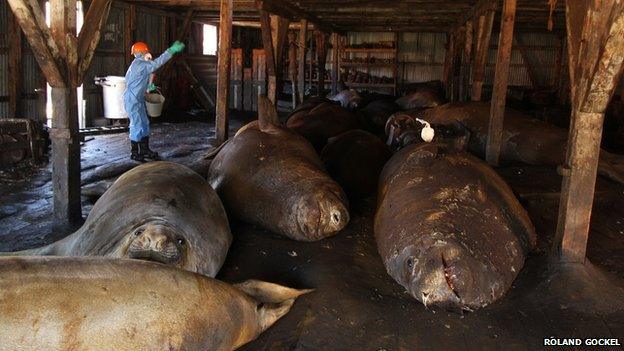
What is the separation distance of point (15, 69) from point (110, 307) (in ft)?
31.9

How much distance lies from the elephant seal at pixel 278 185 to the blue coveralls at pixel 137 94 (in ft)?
12.4

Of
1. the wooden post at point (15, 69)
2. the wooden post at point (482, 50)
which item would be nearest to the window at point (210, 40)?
the wooden post at point (15, 69)

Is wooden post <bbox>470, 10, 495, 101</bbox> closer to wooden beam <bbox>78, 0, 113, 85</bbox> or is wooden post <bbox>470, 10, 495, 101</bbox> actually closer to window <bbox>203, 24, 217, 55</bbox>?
wooden beam <bbox>78, 0, 113, 85</bbox>

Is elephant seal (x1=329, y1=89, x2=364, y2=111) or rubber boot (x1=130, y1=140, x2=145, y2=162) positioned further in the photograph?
elephant seal (x1=329, y1=89, x2=364, y2=111)

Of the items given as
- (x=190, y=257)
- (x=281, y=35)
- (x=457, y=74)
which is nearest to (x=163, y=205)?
(x=190, y=257)

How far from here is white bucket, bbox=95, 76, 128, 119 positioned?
12180 millimetres

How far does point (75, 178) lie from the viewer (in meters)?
5.18

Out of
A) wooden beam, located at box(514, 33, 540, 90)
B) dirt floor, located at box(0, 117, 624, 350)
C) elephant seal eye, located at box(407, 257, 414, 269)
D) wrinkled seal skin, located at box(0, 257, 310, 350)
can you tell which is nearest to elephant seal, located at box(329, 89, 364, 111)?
dirt floor, located at box(0, 117, 624, 350)

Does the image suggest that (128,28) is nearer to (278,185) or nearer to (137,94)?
(137,94)

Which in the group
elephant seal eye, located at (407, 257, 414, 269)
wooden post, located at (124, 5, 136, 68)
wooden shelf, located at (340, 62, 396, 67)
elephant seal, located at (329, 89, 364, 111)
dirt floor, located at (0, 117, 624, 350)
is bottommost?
dirt floor, located at (0, 117, 624, 350)

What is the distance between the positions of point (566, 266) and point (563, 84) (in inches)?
603

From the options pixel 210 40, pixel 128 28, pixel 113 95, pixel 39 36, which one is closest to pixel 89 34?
pixel 39 36

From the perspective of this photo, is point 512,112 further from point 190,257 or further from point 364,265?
point 190,257

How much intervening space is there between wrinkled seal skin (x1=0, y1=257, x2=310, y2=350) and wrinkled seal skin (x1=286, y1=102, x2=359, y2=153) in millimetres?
4735
